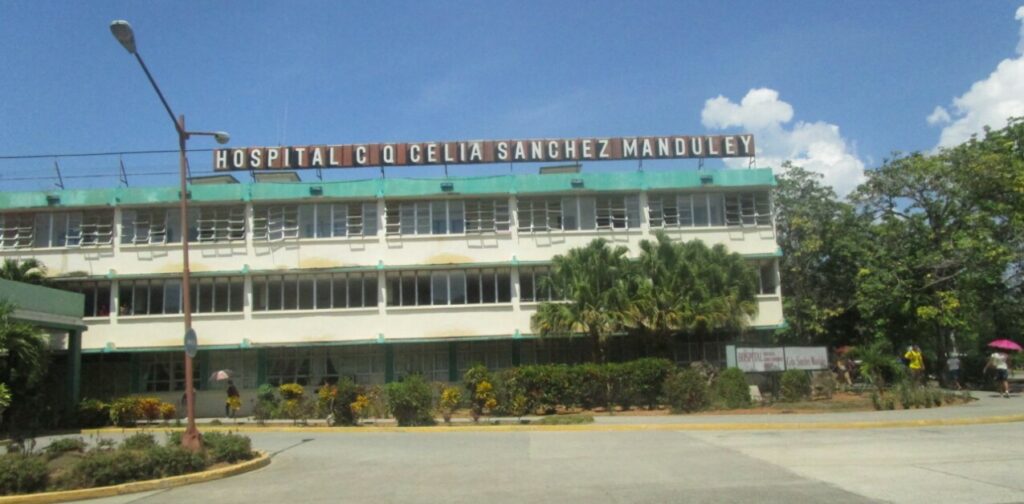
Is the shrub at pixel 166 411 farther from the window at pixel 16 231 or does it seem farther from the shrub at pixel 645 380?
the shrub at pixel 645 380

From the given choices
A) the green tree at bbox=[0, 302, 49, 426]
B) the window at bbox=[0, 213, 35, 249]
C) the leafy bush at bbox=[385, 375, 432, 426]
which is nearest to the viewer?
the green tree at bbox=[0, 302, 49, 426]

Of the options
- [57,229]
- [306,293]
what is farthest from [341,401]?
[57,229]

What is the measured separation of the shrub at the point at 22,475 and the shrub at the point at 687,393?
62.1 feet

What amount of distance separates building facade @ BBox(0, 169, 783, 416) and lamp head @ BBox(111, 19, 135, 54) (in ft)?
67.2

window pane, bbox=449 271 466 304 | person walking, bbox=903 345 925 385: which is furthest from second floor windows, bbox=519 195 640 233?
person walking, bbox=903 345 925 385

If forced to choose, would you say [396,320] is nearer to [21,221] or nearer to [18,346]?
[18,346]

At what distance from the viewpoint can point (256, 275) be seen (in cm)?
3425

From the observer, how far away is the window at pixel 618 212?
3512cm

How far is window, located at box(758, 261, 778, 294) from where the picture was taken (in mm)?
35125

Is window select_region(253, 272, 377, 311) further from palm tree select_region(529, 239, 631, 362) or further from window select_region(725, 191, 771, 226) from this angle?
window select_region(725, 191, 771, 226)

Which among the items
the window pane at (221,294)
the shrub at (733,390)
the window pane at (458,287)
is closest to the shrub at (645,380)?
the shrub at (733,390)

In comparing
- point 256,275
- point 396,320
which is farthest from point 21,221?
point 396,320

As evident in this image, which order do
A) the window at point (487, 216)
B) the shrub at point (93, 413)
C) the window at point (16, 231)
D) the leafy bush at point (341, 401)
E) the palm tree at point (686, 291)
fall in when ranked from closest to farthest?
the leafy bush at point (341, 401), the shrub at point (93, 413), the palm tree at point (686, 291), the window at point (16, 231), the window at point (487, 216)

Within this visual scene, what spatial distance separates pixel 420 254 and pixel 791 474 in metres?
24.3
